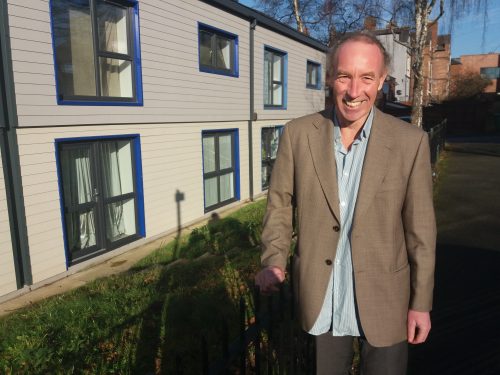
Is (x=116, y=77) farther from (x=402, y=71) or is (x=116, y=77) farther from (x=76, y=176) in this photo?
(x=402, y=71)

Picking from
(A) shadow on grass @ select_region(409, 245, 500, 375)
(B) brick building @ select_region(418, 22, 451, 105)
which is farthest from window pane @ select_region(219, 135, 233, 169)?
(B) brick building @ select_region(418, 22, 451, 105)

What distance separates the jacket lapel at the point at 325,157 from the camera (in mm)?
1827

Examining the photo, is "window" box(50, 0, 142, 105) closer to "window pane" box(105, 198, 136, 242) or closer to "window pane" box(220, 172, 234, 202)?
"window pane" box(105, 198, 136, 242)

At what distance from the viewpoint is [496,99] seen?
125 ft

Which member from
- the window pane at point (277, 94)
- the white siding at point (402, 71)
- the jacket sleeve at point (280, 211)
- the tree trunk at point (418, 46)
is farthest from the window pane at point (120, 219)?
the white siding at point (402, 71)

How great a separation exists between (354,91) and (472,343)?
3.10 meters

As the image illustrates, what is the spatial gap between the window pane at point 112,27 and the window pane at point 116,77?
0.22 metres

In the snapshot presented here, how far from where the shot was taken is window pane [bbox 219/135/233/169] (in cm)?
1133

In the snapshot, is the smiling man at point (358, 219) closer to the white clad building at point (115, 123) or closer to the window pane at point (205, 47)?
the white clad building at point (115, 123)

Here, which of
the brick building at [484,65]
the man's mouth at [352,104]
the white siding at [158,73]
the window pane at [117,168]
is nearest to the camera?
the man's mouth at [352,104]

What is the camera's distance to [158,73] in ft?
27.5

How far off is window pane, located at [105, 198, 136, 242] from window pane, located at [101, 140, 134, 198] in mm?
249

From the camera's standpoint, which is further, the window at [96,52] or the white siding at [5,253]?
the window at [96,52]

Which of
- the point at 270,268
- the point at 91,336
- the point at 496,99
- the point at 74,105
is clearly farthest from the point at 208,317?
the point at 496,99
